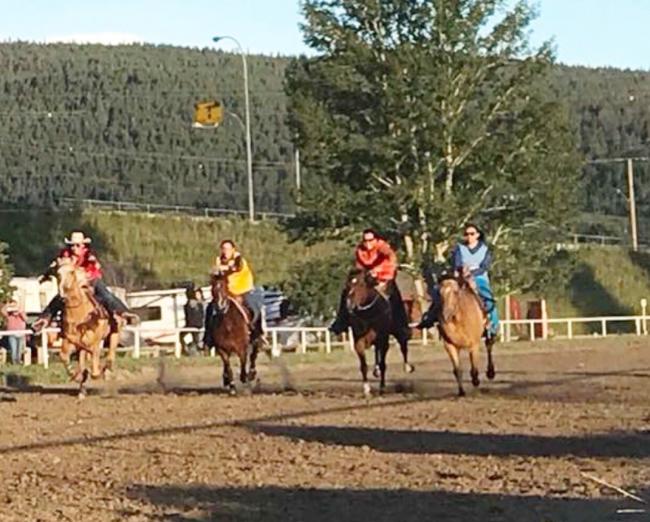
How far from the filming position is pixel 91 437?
18.4 metres

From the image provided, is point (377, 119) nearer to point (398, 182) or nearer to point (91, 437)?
point (398, 182)

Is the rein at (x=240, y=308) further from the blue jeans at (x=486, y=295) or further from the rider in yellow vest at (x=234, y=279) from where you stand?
the blue jeans at (x=486, y=295)

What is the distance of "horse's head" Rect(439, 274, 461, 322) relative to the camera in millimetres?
23984

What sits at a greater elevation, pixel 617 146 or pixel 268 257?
pixel 617 146

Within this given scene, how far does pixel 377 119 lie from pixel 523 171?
4806mm

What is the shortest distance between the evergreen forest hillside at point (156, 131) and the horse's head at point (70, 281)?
9565cm

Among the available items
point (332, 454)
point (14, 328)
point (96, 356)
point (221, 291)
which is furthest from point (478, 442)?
point (14, 328)

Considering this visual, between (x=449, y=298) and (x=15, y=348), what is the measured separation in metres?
17.6

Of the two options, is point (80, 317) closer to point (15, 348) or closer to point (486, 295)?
point (486, 295)

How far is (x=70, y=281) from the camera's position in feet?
84.1

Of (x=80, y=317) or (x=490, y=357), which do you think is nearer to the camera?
(x=80, y=317)

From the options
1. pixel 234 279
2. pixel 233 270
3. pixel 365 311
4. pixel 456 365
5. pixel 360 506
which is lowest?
pixel 360 506

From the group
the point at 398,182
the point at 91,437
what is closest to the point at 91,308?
the point at 91,437

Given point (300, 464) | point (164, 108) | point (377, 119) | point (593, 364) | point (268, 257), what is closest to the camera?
point (300, 464)
